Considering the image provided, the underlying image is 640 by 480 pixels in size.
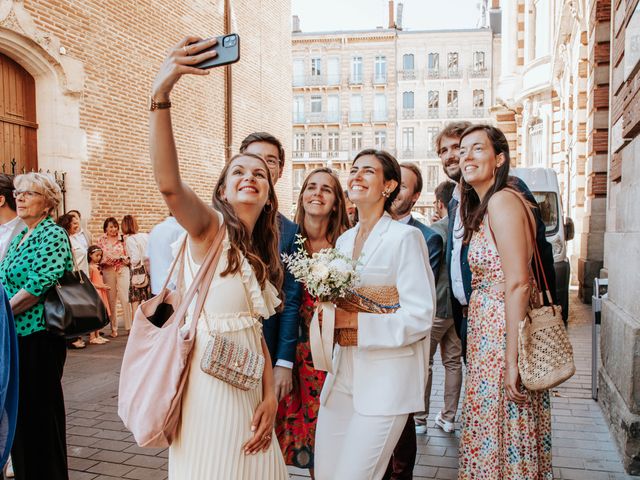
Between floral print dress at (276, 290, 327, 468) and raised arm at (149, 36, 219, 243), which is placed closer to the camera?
raised arm at (149, 36, 219, 243)

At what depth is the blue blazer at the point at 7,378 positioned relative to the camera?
2410 millimetres

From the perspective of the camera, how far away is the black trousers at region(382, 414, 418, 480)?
358 centimetres

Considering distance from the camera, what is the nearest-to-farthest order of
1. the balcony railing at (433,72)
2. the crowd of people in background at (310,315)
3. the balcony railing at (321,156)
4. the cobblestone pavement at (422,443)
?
the crowd of people in background at (310,315) → the cobblestone pavement at (422,443) → the balcony railing at (433,72) → the balcony railing at (321,156)

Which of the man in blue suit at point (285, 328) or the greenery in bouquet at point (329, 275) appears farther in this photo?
the man in blue suit at point (285, 328)

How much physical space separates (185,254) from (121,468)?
111 inches

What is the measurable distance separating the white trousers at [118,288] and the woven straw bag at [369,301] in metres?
8.08

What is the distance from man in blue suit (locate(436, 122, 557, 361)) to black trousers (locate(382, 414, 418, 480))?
617 mm

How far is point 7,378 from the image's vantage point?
2436 mm

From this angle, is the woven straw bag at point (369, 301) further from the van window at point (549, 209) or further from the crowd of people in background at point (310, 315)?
the van window at point (549, 209)

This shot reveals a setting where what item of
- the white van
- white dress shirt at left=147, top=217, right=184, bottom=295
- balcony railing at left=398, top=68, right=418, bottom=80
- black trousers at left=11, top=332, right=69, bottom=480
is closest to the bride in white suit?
black trousers at left=11, top=332, right=69, bottom=480

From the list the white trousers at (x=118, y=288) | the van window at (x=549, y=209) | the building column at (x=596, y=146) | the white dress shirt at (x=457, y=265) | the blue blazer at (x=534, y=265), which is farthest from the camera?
the building column at (x=596, y=146)

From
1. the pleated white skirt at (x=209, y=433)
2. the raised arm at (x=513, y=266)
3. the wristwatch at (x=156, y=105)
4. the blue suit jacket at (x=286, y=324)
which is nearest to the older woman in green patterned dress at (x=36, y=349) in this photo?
the blue suit jacket at (x=286, y=324)

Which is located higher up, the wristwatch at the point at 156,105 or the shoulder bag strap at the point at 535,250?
the wristwatch at the point at 156,105

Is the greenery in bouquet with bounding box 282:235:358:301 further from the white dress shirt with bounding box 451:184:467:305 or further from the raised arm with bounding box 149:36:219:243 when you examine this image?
the white dress shirt with bounding box 451:184:467:305
